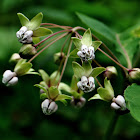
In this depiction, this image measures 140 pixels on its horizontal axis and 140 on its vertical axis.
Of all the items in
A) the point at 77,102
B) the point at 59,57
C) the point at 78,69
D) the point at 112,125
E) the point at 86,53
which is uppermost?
the point at 86,53

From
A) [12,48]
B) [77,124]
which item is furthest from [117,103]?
[12,48]

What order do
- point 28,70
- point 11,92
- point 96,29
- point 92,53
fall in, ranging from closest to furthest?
point 92,53 → point 28,70 → point 96,29 → point 11,92

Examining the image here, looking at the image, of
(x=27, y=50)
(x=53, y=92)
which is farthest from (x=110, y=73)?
(x=27, y=50)

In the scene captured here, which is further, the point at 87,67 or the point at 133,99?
the point at 87,67

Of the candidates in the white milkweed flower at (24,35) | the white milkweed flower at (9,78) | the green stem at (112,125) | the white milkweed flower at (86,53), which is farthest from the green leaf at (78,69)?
the green stem at (112,125)

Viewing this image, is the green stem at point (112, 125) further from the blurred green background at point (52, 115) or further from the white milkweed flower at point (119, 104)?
the blurred green background at point (52, 115)

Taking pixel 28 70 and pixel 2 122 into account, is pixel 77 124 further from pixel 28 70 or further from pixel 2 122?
pixel 28 70

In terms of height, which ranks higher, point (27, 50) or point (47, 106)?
point (27, 50)

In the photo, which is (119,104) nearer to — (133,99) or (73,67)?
(133,99)

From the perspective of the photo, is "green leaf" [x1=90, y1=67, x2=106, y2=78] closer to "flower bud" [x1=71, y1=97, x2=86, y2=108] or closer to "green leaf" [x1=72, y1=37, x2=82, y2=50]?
"green leaf" [x1=72, y1=37, x2=82, y2=50]
